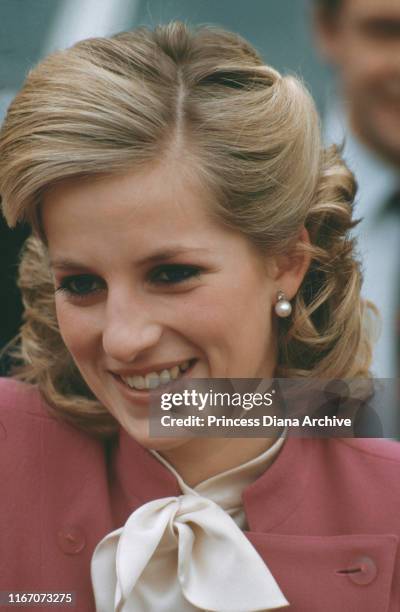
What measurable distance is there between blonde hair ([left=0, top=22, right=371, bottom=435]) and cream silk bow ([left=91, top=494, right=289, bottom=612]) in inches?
7.6

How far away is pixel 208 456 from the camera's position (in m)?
1.11

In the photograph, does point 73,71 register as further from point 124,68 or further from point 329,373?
point 329,373

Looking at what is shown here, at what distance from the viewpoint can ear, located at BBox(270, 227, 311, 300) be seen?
106cm

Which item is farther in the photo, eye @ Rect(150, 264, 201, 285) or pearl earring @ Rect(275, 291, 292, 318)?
pearl earring @ Rect(275, 291, 292, 318)

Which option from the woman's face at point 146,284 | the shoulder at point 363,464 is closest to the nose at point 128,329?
the woman's face at point 146,284

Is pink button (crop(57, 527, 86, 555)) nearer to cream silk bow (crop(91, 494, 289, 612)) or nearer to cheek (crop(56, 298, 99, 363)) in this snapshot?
cream silk bow (crop(91, 494, 289, 612))

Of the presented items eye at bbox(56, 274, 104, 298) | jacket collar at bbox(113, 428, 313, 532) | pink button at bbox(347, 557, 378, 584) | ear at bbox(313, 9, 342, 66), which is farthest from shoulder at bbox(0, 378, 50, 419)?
ear at bbox(313, 9, 342, 66)

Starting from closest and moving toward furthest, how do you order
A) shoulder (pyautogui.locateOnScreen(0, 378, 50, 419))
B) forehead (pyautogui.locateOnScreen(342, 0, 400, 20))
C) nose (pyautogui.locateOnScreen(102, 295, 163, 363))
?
forehead (pyautogui.locateOnScreen(342, 0, 400, 20)) → nose (pyautogui.locateOnScreen(102, 295, 163, 363)) → shoulder (pyautogui.locateOnScreen(0, 378, 50, 419))

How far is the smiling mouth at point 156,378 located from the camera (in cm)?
97

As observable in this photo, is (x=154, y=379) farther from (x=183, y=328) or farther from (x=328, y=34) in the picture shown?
(x=328, y=34)

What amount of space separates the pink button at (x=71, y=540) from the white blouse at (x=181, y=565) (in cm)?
4

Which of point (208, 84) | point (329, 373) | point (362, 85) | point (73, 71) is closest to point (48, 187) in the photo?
point (73, 71)

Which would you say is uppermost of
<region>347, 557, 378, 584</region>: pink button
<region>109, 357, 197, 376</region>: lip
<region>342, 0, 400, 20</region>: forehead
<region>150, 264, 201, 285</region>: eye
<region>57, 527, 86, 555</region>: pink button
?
<region>342, 0, 400, 20</region>: forehead

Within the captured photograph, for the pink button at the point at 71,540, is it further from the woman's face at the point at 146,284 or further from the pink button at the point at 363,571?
the pink button at the point at 363,571
